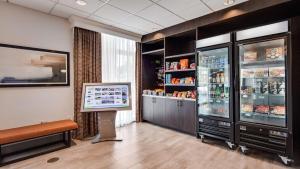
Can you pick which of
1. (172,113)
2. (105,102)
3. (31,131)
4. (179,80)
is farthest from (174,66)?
(31,131)

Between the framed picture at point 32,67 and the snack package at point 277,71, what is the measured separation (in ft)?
13.0

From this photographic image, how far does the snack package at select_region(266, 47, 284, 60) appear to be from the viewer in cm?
247

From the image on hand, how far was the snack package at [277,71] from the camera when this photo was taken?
2496 mm

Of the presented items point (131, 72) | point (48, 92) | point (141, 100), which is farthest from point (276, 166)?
point (48, 92)

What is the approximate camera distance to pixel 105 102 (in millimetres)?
3461

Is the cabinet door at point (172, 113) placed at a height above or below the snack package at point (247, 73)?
below

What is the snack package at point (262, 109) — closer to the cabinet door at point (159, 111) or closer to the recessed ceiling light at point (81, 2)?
the cabinet door at point (159, 111)

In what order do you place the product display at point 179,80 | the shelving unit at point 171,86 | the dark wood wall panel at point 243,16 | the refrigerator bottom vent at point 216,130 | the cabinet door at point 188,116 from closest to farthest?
the dark wood wall panel at point 243,16 < the refrigerator bottom vent at point 216,130 < the cabinet door at point 188,116 < the shelving unit at point 171,86 < the product display at point 179,80

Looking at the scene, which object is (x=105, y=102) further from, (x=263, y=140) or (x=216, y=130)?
(x=263, y=140)

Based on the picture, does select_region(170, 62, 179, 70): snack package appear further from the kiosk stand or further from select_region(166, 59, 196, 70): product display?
the kiosk stand

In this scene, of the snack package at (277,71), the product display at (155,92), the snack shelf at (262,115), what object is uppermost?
the snack package at (277,71)

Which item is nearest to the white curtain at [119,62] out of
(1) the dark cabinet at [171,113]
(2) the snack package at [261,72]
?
(1) the dark cabinet at [171,113]

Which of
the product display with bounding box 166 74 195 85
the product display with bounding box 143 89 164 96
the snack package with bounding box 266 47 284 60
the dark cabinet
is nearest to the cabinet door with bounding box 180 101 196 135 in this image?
the dark cabinet

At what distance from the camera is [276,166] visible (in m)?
2.36
